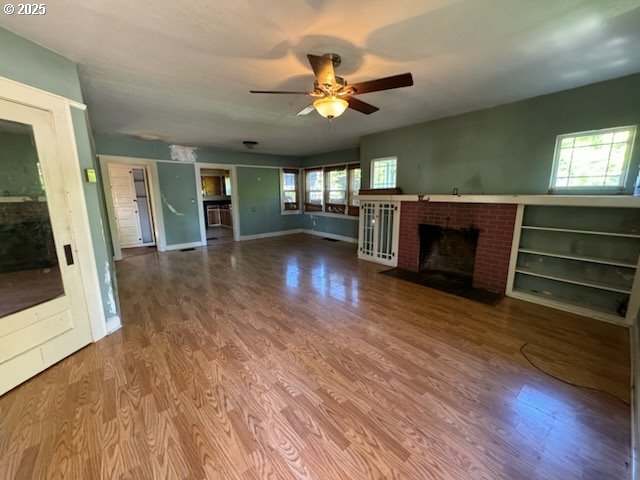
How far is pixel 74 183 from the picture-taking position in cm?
215

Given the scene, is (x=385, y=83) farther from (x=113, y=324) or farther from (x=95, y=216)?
(x=113, y=324)

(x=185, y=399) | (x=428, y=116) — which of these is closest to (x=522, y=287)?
(x=428, y=116)

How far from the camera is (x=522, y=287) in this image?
3.37m

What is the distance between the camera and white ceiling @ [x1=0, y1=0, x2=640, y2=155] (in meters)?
1.62

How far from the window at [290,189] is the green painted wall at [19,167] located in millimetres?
6094

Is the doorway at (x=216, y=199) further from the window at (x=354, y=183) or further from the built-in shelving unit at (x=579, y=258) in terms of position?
the built-in shelving unit at (x=579, y=258)

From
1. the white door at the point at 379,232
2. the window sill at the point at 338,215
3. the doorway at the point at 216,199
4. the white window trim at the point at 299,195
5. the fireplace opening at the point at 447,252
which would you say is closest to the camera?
the fireplace opening at the point at 447,252

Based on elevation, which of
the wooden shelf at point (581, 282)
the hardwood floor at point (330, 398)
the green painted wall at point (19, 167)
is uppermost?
the green painted wall at point (19, 167)

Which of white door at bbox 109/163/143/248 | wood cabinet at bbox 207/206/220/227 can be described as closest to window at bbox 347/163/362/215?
Answer: white door at bbox 109/163/143/248

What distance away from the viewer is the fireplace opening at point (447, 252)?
400 cm

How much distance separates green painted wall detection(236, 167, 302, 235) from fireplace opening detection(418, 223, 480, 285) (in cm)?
483

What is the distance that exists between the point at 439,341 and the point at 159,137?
605 centimetres

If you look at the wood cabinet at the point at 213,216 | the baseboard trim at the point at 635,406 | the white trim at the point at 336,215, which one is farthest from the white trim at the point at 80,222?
the wood cabinet at the point at 213,216

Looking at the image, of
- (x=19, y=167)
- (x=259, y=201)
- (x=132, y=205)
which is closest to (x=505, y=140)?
(x=19, y=167)
